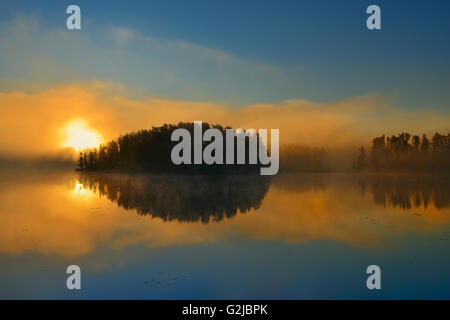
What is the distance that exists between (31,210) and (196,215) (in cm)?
1443

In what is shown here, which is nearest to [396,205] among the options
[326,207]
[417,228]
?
[326,207]

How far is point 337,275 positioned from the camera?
15172 mm

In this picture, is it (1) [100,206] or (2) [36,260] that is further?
(1) [100,206]

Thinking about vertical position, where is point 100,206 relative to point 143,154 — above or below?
below

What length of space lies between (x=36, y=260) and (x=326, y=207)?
25.6 meters

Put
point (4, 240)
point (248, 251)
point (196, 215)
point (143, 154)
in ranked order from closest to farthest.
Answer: point (248, 251) → point (4, 240) → point (196, 215) → point (143, 154)

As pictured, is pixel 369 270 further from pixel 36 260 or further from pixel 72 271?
pixel 36 260

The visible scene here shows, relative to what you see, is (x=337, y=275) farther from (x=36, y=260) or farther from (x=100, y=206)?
(x=100, y=206)

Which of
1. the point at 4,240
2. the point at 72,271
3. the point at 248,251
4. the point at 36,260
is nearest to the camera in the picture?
the point at 72,271

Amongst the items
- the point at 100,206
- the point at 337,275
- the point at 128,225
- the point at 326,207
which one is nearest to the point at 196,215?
the point at 128,225

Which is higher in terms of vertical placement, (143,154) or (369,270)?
(143,154)
